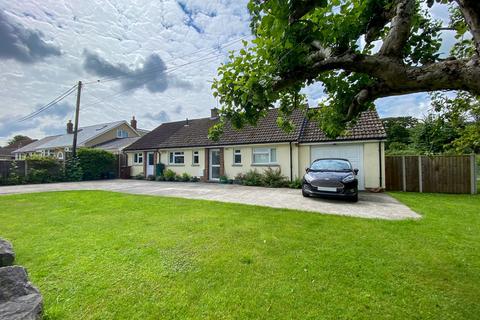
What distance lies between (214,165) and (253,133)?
3836 millimetres

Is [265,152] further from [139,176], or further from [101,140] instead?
[101,140]

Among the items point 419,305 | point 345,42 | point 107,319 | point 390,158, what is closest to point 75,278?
point 107,319

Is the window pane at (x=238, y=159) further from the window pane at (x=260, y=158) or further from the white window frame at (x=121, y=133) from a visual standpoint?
the white window frame at (x=121, y=133)

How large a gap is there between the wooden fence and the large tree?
8.89 metres

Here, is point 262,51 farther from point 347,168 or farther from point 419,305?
point 347,168

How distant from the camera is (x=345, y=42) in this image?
2742 mm

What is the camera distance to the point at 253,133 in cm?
1533

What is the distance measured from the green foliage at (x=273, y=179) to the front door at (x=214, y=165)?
424cm

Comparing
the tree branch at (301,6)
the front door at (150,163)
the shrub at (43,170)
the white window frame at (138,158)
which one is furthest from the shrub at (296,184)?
the shrub at (43,170)

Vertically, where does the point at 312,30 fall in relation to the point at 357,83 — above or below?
above

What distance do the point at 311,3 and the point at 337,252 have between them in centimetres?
371

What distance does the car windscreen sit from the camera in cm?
921

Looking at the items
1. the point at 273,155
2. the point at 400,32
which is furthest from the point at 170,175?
the point at 400,32

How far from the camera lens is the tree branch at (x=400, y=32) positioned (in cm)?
232
